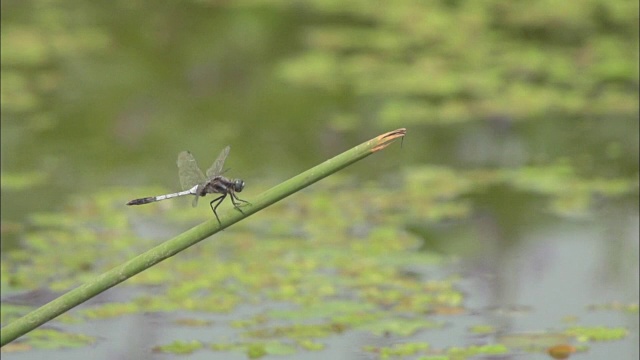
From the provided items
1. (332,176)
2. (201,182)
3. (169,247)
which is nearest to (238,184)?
(201,182)

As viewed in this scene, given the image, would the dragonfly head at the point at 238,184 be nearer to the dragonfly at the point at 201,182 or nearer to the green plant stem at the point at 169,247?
the dragonfly at the point at 201,182

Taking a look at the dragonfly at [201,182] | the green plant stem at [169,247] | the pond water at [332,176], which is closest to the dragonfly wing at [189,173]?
the dragonfly at [201,182]

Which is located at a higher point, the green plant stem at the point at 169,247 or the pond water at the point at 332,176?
the pond water at the point at 332,176

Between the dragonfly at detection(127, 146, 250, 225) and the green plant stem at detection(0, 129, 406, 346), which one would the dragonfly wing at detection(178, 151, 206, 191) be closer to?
the dragonfly at detection(127, 146, 250, 225)

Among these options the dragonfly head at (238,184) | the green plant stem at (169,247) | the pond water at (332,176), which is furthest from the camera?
the pond water at (332,176)

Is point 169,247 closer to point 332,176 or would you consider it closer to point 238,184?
point 238,184

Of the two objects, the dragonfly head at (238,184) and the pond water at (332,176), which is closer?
the dragonfly head at (238,184)

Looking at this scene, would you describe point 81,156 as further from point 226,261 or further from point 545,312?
point 545,312

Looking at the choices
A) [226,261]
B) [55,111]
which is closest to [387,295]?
[226,261]
